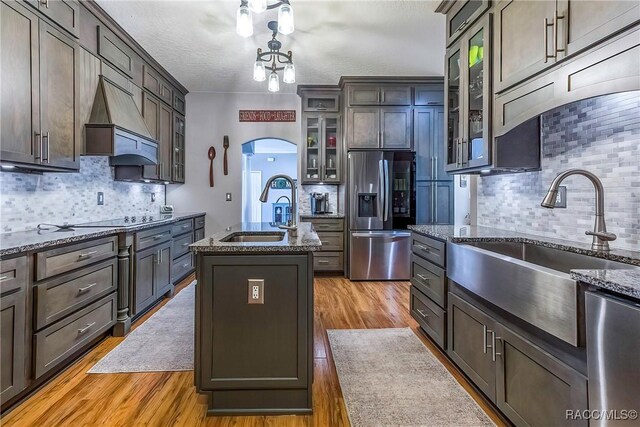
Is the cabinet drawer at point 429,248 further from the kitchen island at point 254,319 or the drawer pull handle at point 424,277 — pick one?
the kitchen island at point 254,319

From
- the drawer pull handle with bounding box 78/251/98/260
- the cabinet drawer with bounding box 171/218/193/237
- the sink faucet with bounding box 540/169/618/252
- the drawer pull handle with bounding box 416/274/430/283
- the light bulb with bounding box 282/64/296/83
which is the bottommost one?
the drawer pull handle with bounding box 416/274/430/283

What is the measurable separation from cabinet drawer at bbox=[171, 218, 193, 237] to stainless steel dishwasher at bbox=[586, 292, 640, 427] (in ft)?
12.7

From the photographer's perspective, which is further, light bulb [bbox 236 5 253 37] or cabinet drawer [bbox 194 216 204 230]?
cabinet drawer [bbox 194 216 204 230]

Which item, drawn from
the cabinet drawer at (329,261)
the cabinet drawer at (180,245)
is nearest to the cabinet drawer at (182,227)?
the cabinet drawer at (180,245)

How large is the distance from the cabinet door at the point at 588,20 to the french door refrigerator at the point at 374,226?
3.11m

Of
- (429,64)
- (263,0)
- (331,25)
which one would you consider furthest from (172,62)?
(429,64)

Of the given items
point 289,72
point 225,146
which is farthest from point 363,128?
point 225,146

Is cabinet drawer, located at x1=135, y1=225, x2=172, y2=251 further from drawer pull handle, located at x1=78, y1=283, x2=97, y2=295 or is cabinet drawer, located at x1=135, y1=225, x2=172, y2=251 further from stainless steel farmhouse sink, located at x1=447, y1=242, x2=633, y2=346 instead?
stainless steel farmhouse sink, located at x1=447, y1=242, x2=633, y2=346

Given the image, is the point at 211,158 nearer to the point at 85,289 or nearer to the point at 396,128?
the point at 396,128

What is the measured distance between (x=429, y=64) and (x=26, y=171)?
4.29m

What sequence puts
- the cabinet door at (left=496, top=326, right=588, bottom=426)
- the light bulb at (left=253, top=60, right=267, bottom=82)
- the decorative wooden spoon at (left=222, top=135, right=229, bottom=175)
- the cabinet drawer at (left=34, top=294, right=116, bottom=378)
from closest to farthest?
the cabinet door at (left=496, top=326, right=588, bottom=426)
the cabinet drawer at (left=34, top=294, right=116, bottom=378)
the light bulb at (left=253, top=60, right=267, bottom=82)
the decorative wooden spoon at (left=222, top=135, right=229, bottom=175)

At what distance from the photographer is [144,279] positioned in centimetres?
321

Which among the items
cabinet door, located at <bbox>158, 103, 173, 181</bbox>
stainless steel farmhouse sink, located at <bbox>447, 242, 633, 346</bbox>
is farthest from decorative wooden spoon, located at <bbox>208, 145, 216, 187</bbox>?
stainless steel farmhouse sink, located at <bbox>447, 242, 633, 346</bbox>

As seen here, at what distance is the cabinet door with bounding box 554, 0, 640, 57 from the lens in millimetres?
1252
